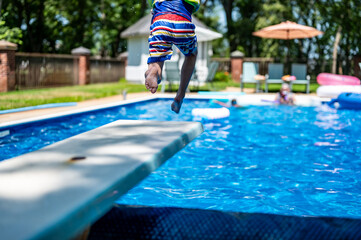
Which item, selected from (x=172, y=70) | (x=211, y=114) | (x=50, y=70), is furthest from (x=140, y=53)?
(x=211, y=114)

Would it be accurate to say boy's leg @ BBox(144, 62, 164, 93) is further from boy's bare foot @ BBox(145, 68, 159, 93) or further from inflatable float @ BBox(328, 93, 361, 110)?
inflatable float @ BBox(328, 93, 361, 110)

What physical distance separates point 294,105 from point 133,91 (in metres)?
6.02

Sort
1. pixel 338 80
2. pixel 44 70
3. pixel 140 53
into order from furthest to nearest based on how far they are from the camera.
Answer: pixel 140 53 < pixel 44 70 < pixel 338 80

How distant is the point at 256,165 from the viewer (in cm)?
458

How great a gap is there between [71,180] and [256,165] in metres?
3.47

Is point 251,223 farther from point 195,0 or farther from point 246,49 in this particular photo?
point 246,49

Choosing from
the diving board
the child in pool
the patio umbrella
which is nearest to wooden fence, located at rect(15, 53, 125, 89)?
the patio umbrella

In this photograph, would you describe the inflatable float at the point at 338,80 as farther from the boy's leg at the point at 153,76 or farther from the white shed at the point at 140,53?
the boy's leg at the point at 153,76

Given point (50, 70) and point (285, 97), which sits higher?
point (50, 70)

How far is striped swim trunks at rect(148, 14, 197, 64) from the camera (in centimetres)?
242

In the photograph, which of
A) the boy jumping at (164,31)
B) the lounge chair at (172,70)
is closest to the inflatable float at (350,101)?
the lounge chair at (172,70)

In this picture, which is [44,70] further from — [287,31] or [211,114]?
[287,31]

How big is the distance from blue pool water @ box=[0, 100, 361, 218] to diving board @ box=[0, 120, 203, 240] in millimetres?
1342

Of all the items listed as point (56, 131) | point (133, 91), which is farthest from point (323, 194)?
point (133, 91)
